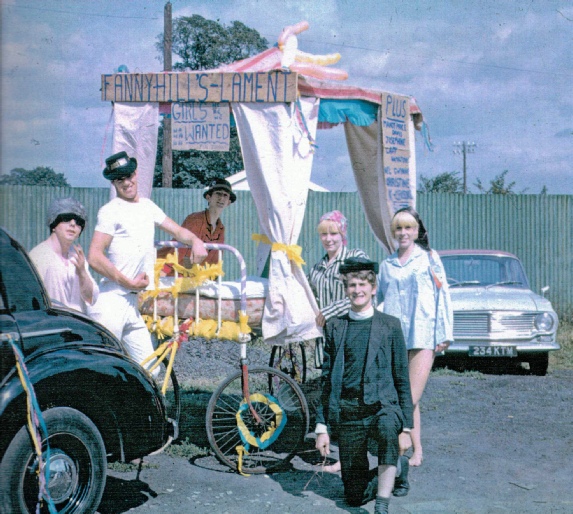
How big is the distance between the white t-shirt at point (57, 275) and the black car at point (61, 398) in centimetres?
47

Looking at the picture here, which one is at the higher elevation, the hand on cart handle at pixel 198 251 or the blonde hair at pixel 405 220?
the blonde hair at pixel 405 220

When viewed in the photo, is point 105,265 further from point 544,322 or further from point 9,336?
point 544,322

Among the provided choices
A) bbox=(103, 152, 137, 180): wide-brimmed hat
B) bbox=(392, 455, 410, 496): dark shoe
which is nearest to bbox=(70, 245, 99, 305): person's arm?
bbox=(103, 152, 137, 180): wide-brimmed hat

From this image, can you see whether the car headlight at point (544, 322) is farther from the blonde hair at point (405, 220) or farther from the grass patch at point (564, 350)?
the blonde hair at point (405, 220)

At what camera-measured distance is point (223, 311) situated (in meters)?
5.82

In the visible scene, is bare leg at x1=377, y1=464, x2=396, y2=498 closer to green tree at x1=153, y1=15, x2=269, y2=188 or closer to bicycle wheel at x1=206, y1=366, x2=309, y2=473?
bicycle wheel at x1=206, y1=366, x2=309, y2=473

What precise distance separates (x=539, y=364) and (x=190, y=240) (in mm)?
6211

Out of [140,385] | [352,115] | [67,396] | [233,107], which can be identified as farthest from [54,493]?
[352,115]

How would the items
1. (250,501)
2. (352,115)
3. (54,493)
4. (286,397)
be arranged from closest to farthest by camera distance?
(54,493) < (250,501) < (286,397) < (352,115)

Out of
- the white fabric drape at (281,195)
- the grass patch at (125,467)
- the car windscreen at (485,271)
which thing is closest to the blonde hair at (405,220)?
the white fabric drape at (281,195)

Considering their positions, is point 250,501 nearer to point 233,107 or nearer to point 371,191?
point 233,107

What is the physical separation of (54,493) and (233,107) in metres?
3.25

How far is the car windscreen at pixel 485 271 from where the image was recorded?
10.6 meters

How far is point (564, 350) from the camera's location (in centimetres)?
1203
